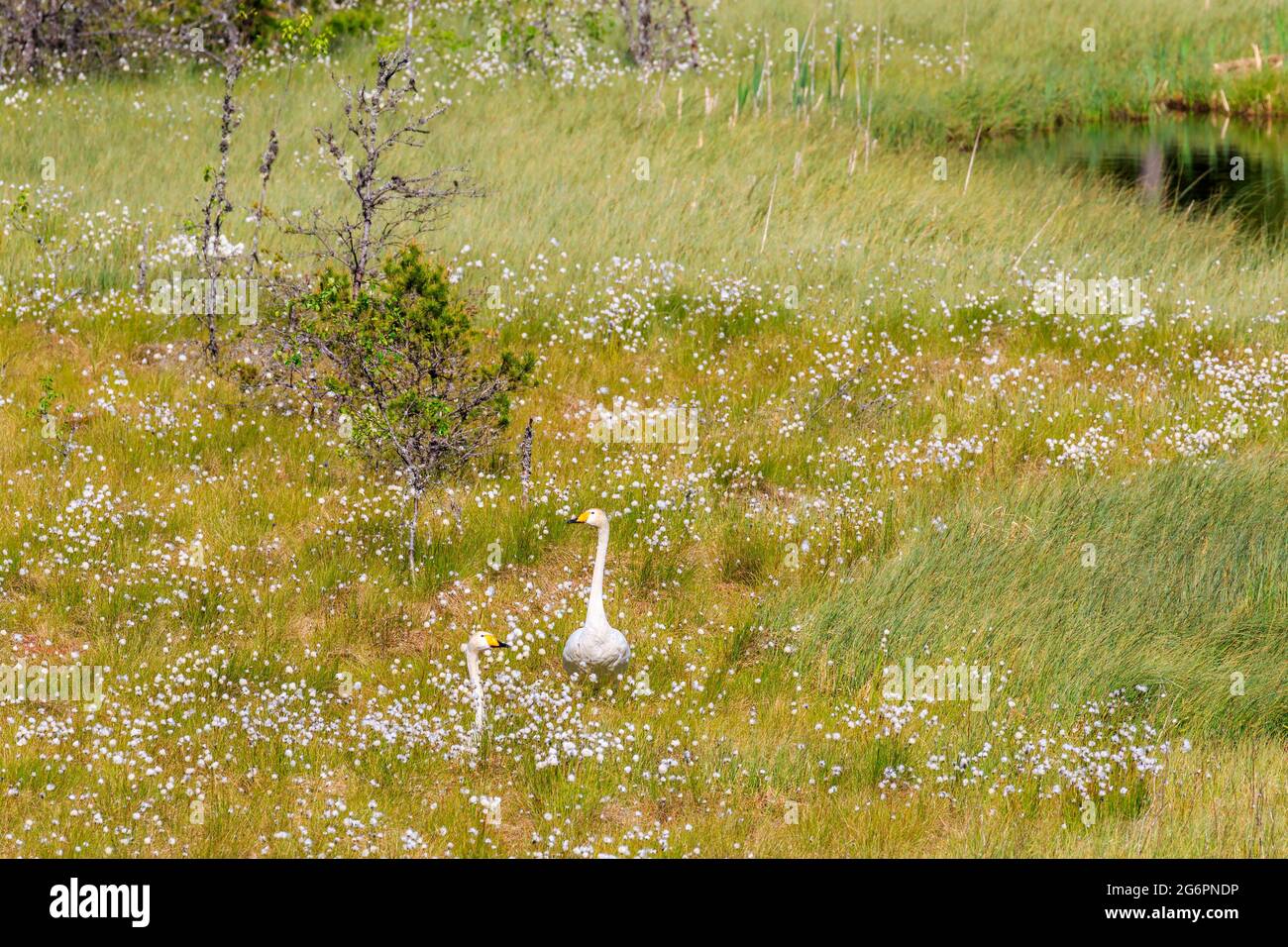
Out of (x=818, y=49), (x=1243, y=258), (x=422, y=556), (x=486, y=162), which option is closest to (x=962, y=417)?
→ (x=422, y=556)

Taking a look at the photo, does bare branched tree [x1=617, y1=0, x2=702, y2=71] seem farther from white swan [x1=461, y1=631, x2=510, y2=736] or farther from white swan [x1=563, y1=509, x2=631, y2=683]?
white swan [x1=461, y1=631, x2=510, y2=736]

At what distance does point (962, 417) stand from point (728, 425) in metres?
2.10

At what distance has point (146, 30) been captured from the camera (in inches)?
870

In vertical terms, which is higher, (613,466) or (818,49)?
(818,49)

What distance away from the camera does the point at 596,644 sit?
863cm

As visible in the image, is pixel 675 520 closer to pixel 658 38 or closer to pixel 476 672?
pixel 476 672

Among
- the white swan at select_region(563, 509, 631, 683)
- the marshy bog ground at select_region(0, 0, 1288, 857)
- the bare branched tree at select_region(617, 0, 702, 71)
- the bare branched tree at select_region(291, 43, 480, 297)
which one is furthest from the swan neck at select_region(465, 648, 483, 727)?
the bare branched tree at select_region(617, 0, 702, 71)

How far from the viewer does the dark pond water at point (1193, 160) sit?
20.6 meters

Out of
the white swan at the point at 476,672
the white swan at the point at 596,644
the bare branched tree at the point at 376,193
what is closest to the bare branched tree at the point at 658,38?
the bare branched tree at the point at 376,193

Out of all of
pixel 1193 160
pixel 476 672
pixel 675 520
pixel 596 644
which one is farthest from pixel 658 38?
pixel 476 672

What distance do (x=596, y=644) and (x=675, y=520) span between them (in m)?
2.47

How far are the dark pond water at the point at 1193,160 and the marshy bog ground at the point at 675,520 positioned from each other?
1225 millimetres

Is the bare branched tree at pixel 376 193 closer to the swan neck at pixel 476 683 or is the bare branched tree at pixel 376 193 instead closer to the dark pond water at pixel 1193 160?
the swan neck at pixel 476 683

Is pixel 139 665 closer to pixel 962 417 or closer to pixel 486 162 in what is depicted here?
pixel 962 417
